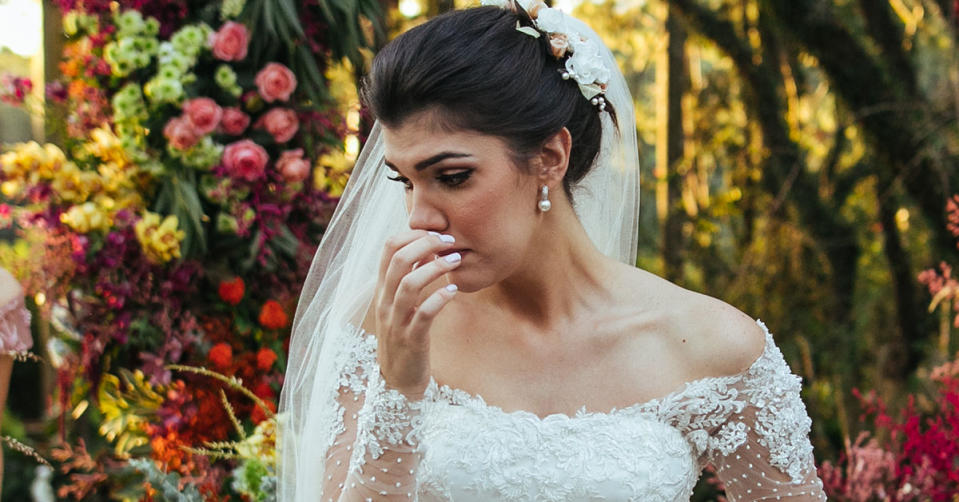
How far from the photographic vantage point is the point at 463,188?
1.92 m

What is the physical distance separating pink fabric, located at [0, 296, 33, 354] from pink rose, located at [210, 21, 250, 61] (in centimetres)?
99

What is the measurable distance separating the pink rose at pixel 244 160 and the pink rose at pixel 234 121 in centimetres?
7

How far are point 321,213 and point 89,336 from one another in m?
0.83

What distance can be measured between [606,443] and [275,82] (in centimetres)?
161

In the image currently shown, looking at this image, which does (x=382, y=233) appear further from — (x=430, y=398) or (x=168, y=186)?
(x=168, y=186)

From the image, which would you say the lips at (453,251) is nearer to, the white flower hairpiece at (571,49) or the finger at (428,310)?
the finger at (428,310)

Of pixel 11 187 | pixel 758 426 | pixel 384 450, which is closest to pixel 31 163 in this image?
pixel 11 187

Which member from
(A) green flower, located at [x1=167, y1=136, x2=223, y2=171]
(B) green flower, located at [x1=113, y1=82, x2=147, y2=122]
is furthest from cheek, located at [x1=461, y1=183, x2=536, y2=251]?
(B) green flower, located at [x1=113, y1=82, x2=147, y2=122]

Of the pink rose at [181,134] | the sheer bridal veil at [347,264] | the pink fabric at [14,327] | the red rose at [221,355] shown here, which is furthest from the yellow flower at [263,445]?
the pink rose at [181,134]

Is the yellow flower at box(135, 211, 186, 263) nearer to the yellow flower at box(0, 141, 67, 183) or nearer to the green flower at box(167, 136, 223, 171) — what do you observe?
the green flower at box(167, 136, 223, 171)

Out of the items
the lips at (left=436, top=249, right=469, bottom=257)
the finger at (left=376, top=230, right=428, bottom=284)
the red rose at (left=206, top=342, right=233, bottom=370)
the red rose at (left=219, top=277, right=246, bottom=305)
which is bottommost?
the red rose at (left=206, top=342, right=233, bottom=370)

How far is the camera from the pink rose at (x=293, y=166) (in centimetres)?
304

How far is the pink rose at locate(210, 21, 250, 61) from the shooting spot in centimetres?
300

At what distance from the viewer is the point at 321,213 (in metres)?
3.18
